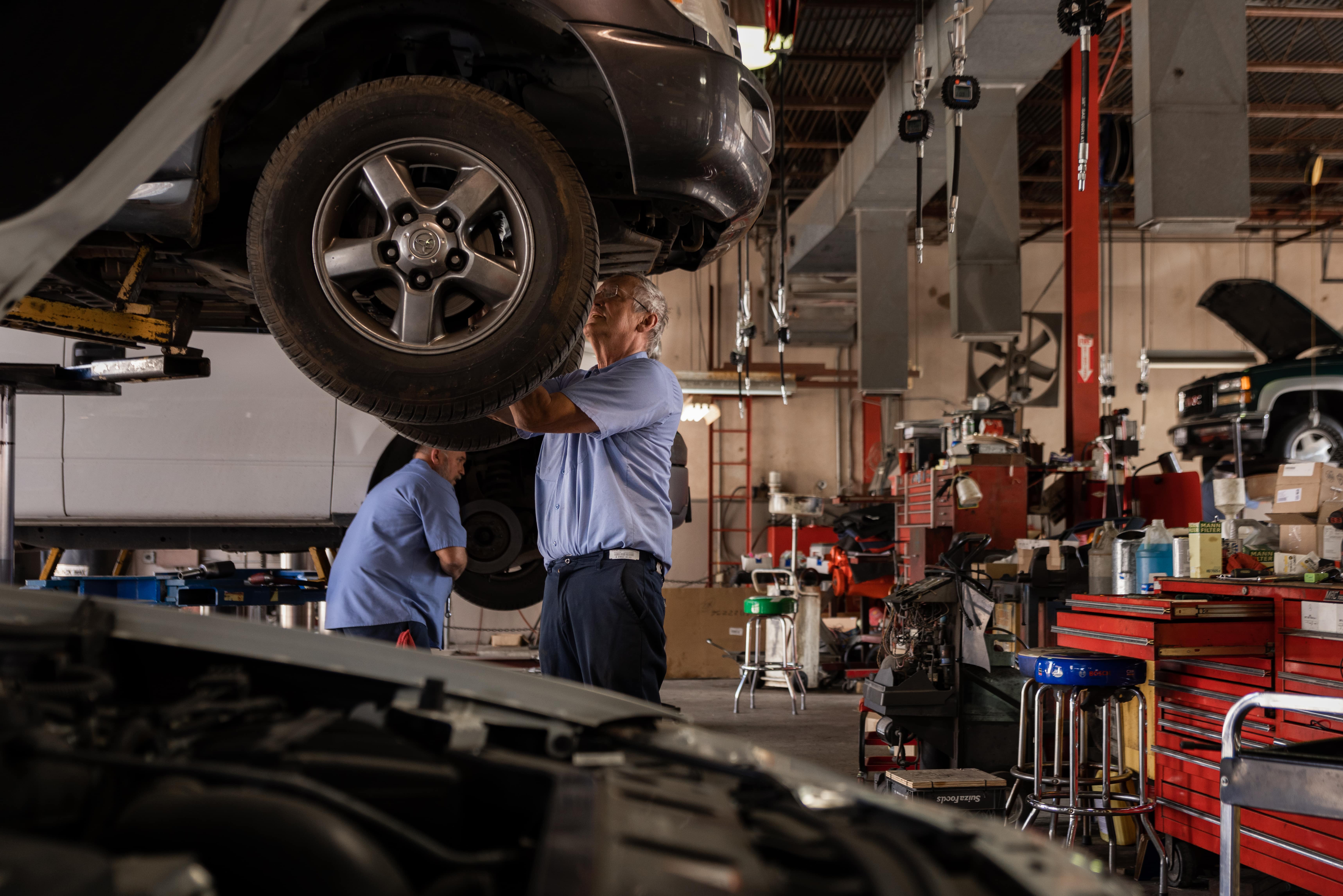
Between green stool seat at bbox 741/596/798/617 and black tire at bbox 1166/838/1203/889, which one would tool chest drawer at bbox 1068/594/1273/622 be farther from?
green stool seat at bbox 741/596/798/617

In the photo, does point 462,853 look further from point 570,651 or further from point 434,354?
point 570,651

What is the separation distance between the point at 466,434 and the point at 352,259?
2.09 feet

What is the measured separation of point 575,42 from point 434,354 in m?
0.66

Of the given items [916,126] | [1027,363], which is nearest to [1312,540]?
[916,126]

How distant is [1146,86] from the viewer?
14.9 feet

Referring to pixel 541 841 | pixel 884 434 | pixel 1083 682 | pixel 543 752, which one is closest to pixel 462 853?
pixel 541 841

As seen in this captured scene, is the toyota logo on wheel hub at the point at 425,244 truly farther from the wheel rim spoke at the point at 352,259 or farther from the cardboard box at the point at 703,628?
the cardboard box at the point at 703,628

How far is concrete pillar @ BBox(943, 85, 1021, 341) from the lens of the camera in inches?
285

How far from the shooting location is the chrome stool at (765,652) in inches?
245

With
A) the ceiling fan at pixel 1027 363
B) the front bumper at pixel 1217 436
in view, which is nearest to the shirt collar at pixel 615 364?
the front bumper at pixel 1217 436

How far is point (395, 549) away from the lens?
3.56 m

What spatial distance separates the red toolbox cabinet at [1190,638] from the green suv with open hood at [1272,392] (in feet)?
16.5

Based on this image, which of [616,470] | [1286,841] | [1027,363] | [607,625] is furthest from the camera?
[1027,363]

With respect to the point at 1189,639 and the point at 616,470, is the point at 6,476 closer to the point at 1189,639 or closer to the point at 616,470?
the point at 616,470
